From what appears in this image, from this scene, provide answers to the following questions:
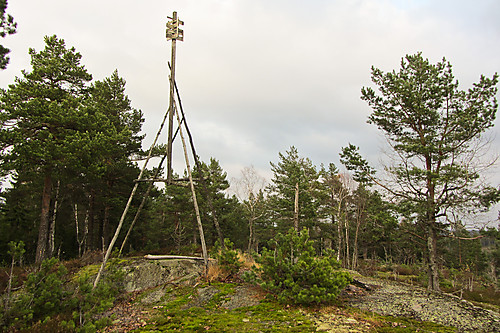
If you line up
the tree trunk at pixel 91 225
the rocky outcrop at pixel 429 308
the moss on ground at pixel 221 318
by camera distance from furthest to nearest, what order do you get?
the tree trunk at pixel 91 225 < the rocky outcrop at pixel 429 308 < the moss on ground at pixel 221 318

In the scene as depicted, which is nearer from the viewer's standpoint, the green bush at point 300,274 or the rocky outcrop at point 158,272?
the green bush at point 300,274

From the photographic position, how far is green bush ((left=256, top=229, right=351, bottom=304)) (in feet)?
19.1

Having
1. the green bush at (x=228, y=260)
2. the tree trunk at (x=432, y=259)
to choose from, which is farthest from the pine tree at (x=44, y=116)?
the tree trunk at (x=432, y=259)

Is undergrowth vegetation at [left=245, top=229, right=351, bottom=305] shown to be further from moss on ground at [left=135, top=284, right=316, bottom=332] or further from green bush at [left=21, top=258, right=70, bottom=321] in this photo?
green bush at [left=21, top=258, right=70, bottom=321]

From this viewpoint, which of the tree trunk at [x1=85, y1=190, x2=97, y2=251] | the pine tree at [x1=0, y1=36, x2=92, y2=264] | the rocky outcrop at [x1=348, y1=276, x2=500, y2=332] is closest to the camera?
the rocky outcrop at [x1=348, y1=276, x2=500, y2=332]

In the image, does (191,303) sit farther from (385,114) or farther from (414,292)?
(385,114)

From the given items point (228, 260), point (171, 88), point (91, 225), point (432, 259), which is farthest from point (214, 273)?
point (91, 225)

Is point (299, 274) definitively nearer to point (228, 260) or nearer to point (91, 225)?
point (228, 260)

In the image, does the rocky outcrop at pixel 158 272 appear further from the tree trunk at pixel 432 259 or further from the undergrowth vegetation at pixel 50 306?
the tree trunk at pixel 432 259

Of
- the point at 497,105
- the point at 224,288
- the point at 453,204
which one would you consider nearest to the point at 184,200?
the point at 224,288

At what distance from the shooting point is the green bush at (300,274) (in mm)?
5824

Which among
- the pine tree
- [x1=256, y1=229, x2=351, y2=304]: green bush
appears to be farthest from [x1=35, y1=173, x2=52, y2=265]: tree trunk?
[x1=256, y1=229, x2=351, y2=304]: green bush

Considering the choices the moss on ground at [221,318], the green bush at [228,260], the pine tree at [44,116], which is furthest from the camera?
the pine tree at [44,116]

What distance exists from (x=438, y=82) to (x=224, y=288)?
12.4 m
